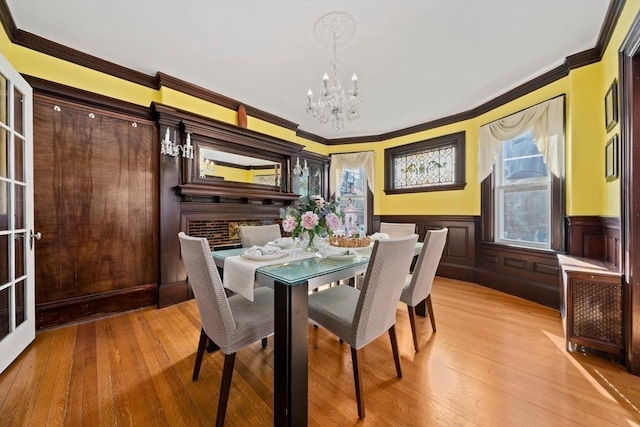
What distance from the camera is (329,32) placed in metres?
1.97

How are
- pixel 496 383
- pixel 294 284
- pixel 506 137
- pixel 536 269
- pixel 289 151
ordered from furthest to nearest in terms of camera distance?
1. pixel 289 151
2. pixel 506 137
3. pixel 536 269
4. pixel 496 383
5. pixel 294 284

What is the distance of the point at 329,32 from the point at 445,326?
109 inches

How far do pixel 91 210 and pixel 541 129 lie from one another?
4.80 m

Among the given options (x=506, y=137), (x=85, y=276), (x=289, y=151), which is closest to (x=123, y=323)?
(x=85, y=276)

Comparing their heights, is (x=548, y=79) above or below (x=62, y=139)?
above

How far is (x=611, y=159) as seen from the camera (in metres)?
1.96

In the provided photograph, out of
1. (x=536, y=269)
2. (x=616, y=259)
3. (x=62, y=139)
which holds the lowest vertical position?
(x=536, y=269)

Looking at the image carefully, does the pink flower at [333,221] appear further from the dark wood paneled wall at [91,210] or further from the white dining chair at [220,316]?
the dark wood paneled wall at [91,210]

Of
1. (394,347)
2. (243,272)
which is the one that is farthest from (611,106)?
(243,272)

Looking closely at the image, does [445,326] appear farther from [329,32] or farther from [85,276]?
[85,276]

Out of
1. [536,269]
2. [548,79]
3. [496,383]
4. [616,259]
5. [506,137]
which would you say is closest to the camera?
[496,383]

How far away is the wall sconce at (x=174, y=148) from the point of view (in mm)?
2619

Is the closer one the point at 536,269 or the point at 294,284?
the point at 294,284

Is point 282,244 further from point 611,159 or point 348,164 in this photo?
point 348,164
